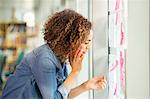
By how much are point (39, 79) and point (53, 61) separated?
11 centimetres

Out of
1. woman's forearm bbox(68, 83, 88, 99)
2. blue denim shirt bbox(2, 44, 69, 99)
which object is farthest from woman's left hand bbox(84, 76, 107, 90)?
blue denim shirt bbox(2, 44, 69, 99)

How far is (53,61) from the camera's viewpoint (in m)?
1.48

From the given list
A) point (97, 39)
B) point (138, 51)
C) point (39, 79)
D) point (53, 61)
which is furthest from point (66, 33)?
point (97, 39)

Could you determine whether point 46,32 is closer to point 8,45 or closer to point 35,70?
point 35,70

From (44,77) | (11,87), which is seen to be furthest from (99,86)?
(11,87)

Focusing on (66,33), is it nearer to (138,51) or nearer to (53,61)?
(53,61)

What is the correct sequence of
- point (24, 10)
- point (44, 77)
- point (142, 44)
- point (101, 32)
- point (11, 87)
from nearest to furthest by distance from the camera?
point (142, 44)
point (44, 77)
point (11, 87)
point (101, 32)
point (24, 10)

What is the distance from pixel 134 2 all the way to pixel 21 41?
3607 millimetres

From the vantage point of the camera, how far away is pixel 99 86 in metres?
1.59

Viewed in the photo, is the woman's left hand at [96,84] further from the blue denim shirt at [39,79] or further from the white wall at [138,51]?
the white wall at [138,51]

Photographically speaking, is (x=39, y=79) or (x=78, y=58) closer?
(x=39, y=79)

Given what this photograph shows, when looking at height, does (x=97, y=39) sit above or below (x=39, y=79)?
above

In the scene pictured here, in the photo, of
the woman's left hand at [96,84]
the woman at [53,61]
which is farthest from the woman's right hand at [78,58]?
the woman's left hand at [96,84]

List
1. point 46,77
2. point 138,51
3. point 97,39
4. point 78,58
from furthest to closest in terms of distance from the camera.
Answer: point 97,39, point 78,58, point 46,77, point 138,51
